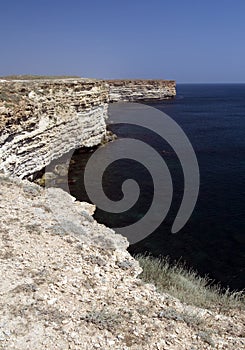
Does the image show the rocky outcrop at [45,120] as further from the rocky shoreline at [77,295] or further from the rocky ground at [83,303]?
the rocky ground at [83,303]

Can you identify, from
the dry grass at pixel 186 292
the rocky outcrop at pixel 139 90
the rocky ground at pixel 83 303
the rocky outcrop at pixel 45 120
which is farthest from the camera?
the rocky outcrop at pixel 139 90

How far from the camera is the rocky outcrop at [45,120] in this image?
20.7 meters

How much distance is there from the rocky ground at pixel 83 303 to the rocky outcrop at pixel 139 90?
272 feet

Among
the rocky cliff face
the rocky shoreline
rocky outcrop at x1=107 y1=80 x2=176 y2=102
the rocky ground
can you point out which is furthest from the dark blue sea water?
rocky outcrop at x1=107 y1=80 x2=176 y2=102

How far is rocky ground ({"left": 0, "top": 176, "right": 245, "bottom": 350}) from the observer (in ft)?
22.3

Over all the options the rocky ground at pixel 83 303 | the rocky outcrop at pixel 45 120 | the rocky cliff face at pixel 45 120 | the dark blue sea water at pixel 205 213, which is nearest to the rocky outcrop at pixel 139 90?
the rocky outcrop at pixel 45 120

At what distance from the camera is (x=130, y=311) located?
25.3 ft

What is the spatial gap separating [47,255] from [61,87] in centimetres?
2440

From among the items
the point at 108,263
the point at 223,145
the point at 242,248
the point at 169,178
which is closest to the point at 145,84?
the point at 223,145

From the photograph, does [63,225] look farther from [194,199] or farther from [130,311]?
[194,199]

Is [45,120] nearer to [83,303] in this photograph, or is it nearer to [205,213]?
[205,213]

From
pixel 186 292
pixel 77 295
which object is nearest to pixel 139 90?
pixel 186 292

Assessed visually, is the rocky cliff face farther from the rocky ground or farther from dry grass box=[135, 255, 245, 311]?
dry grass box=[135, 255, 245, 311]

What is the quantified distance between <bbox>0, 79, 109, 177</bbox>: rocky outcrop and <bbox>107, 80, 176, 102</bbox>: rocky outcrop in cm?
5278
